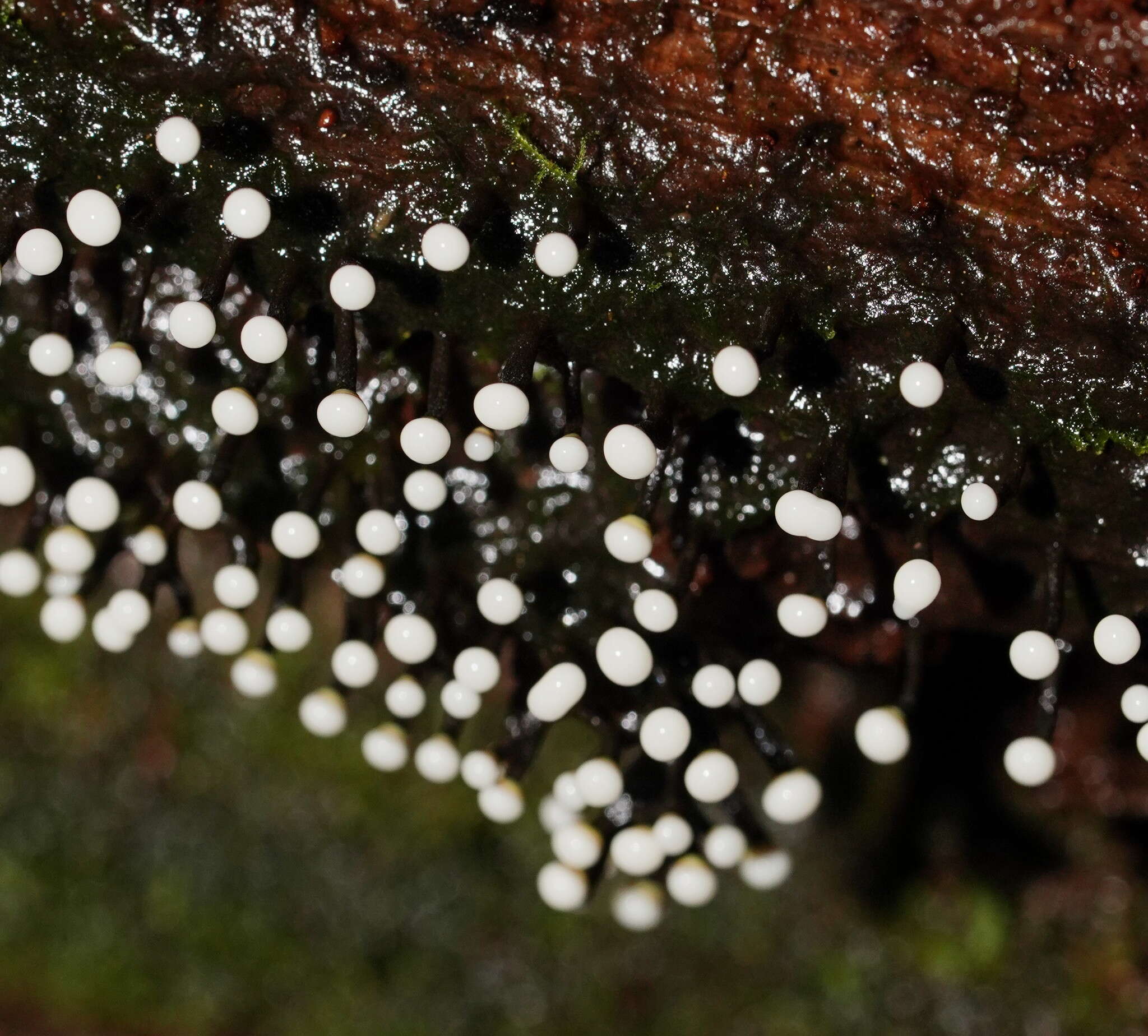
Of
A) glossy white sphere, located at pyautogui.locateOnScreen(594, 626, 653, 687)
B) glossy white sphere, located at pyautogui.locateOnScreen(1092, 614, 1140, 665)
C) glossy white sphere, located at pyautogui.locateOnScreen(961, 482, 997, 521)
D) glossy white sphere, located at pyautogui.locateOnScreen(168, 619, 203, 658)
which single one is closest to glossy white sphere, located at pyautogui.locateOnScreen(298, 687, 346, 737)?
glossy white sphere, located at pyautogui.locateOnScreen(168, 619, 203, 658)

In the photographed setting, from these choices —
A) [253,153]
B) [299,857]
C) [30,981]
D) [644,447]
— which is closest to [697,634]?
[644,447]

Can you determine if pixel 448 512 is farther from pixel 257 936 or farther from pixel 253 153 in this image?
pixel 257 936

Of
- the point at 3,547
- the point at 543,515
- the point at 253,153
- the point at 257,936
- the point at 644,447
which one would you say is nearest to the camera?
the point at 644,447

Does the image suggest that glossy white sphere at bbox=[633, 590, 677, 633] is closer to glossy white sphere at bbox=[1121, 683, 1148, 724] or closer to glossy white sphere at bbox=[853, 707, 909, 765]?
glossy white sphere at bbox=[853, 707, 909, 765]

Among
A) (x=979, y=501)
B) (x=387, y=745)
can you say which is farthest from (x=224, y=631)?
(x=979, y=501)

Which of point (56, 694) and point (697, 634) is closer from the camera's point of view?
point (697, 634)

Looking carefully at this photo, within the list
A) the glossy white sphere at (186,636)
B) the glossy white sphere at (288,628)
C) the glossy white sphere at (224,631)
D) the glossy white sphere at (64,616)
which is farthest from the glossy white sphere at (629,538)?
the glossy white sphere at (64,616)
